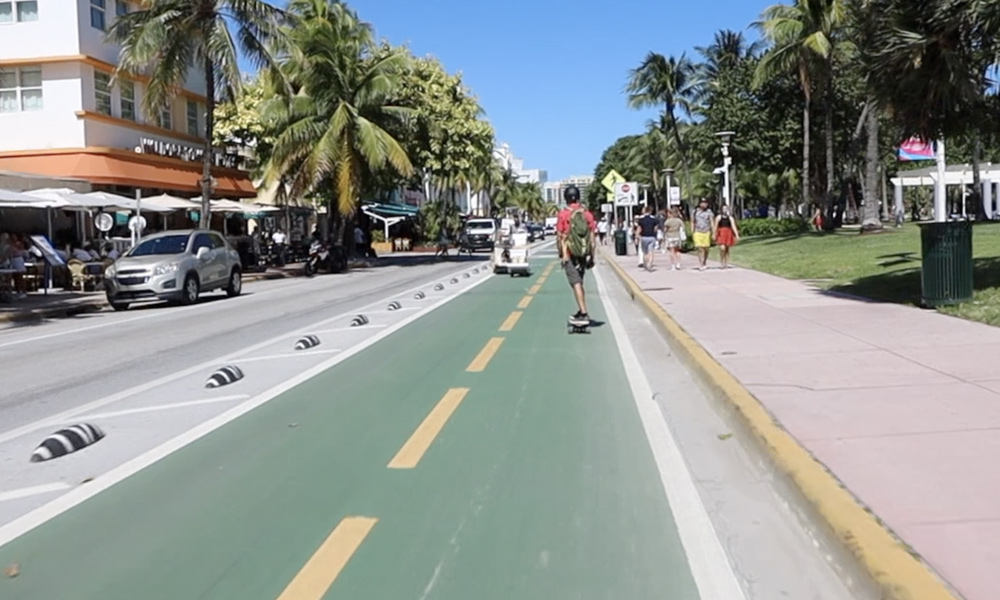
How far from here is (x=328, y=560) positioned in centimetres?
493

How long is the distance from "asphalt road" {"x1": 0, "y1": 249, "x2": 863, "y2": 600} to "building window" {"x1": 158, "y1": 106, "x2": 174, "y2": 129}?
92.2ft

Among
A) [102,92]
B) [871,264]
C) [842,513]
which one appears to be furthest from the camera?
[102,92]

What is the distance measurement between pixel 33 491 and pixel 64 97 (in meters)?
29.9

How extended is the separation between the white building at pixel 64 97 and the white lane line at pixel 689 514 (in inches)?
1053

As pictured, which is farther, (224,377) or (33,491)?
(224,377)

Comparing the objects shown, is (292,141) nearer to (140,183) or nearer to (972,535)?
(140,183)

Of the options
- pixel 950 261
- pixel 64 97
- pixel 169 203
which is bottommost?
pixel 950 261

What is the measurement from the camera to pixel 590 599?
4418mm

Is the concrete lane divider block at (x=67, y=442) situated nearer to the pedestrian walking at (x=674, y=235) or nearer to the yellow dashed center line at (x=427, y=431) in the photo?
the yellow dashed center line at (x=427, y=431)

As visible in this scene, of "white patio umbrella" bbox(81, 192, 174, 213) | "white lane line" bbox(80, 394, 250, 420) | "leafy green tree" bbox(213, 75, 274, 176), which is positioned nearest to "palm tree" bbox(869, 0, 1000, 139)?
"white lane line" bbox(80, 394, 250, 420)

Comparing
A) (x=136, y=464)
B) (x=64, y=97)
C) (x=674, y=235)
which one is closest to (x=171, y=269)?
(x=674, y=235)

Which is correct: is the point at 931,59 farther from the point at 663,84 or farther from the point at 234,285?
the point at 663,84

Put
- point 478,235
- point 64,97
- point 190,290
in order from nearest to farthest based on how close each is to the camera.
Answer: point 190,290
point 64,97
point 478,235

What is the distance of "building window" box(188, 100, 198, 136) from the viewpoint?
136 ft
